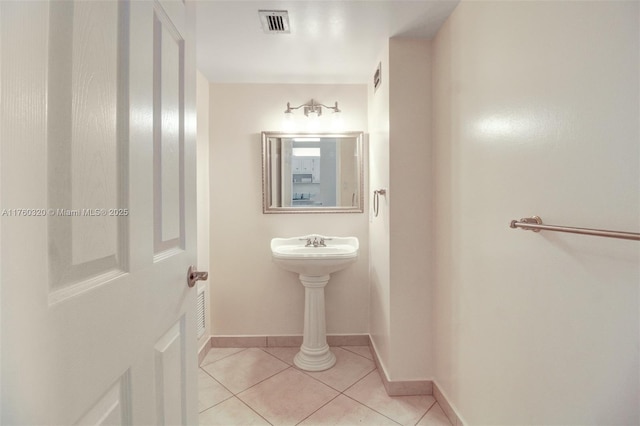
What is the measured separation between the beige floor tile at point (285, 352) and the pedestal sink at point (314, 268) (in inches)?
3.3

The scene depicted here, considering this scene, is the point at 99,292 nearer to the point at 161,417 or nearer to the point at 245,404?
the point at 161,417

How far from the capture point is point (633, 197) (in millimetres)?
713

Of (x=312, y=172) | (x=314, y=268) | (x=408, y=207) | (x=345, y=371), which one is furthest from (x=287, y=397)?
(x=312, y=172)

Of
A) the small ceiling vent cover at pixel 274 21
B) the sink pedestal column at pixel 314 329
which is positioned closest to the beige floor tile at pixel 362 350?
the sink pedestal column at pixel 314 329

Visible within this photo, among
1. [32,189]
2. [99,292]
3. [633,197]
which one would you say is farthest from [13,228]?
[633,197]

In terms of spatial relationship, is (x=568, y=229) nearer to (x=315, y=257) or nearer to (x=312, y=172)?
(x=315, y=257)

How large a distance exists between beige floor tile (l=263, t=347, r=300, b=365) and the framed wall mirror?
1.17 meters

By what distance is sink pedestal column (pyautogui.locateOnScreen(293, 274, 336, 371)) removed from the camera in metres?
2.17

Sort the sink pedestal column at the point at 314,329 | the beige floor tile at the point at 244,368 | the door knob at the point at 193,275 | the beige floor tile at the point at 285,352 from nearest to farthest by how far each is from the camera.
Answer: the door knob at the point at 193,275
the beige floor tile at the point at 244,368
the sink pedestal column at the point at 314,329
the beige floor tile at the point at 285,352

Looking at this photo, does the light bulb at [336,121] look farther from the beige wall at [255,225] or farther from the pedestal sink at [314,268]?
the pedestal sink at [314,268]

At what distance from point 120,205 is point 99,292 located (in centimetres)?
17

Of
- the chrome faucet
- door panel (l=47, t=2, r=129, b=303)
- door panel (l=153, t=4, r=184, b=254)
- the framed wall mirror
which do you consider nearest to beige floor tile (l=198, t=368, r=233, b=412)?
the chrome faucet

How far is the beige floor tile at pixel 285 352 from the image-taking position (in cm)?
227

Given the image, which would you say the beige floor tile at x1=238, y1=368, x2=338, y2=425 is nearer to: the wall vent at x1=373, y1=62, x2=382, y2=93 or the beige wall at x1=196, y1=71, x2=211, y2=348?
the beige wall at x1=196, y1=71, x2=211, y2=348
